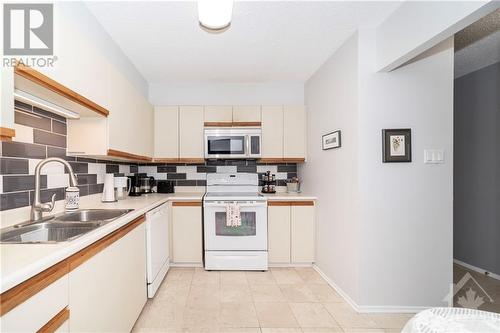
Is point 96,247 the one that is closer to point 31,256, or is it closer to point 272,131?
point 31,256

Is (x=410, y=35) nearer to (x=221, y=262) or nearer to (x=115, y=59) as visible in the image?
(x=115, y=59)

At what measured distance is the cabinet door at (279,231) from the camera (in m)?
3.04

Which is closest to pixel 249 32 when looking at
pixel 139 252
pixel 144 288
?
pixel 139 252

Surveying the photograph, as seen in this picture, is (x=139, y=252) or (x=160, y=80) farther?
(x=160, y=80)

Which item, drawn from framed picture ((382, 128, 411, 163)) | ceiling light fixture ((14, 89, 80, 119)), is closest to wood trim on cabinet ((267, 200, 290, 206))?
framed picture ((382, 128, 411, 163))

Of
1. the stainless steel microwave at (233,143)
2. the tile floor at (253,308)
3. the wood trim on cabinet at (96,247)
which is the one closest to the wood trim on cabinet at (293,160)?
the stainless steel microwave at (233,143)

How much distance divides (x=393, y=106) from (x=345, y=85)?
1.53 feet

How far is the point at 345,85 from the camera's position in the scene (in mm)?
2311

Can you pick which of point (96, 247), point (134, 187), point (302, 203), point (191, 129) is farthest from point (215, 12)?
point (134, 187)

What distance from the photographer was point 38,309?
85cm

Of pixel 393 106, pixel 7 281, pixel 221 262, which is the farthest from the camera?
pixel 221 262

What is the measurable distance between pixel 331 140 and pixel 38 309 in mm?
2420

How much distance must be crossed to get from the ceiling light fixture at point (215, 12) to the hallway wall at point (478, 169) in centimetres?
305
